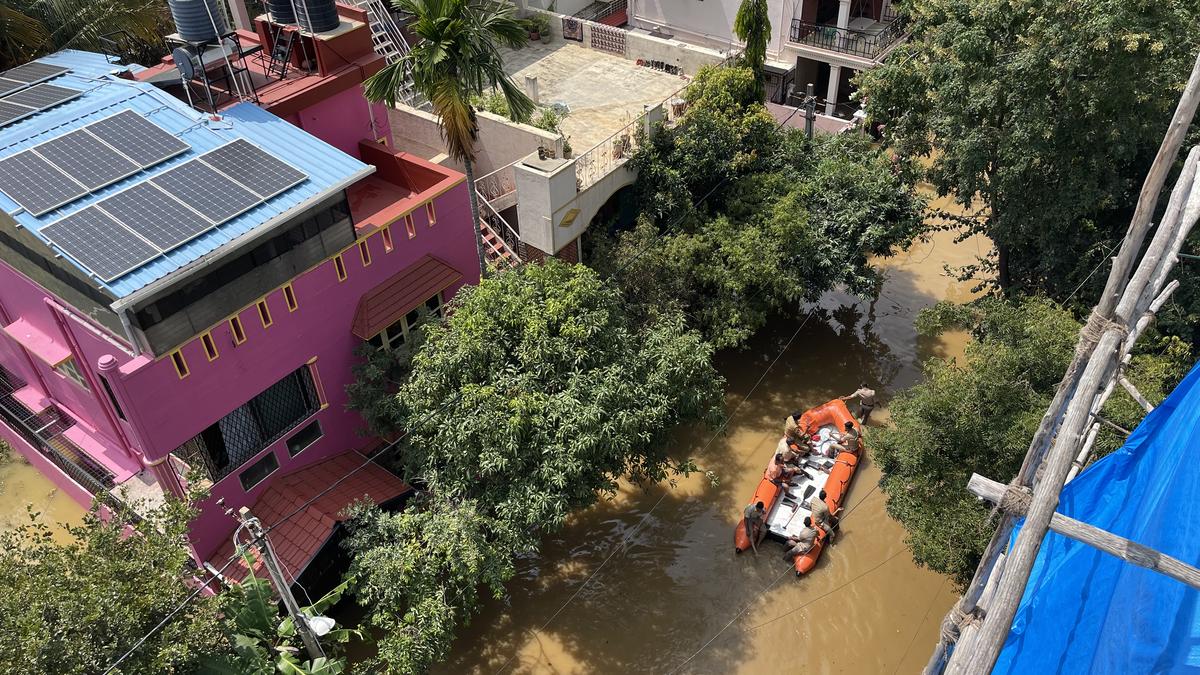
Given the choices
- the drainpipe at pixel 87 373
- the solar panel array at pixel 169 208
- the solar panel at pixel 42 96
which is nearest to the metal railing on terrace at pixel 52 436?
the drainpipe at pixel 87 373

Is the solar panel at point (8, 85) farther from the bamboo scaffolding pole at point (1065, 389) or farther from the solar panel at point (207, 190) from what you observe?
the bamboo scaffolding pole at point (1065, 389)

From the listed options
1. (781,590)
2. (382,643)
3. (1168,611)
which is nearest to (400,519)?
(382,643)

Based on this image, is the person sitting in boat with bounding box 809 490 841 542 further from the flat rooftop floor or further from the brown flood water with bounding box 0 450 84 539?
the brown flood water with bounding box 0 450 84 539

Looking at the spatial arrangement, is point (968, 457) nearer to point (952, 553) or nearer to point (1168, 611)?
point (952, 553)

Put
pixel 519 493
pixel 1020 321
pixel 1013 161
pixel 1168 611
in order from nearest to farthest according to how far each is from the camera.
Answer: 1. pixel 1168 611
2. pixel 519 493
3. pixel 1020 321
4. pixel 1013 161

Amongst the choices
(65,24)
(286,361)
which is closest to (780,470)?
(286,361)

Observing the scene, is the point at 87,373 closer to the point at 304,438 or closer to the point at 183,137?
the point at 304,438
